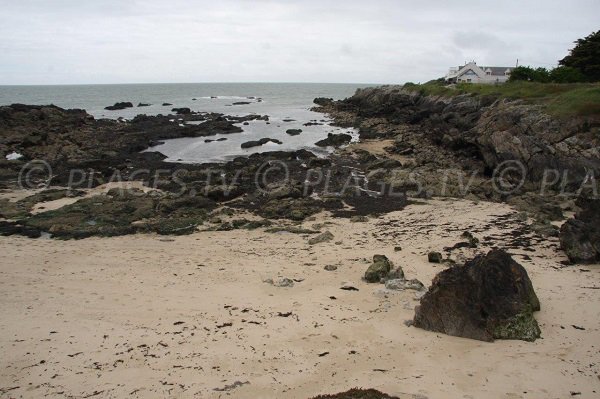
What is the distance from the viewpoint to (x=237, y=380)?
759 cm

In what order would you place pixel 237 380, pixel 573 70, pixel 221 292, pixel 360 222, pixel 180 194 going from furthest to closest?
pixel 573 70 → pixel 180 194 → pixel 360 222 → pixel 221 292 → pixel 237 380

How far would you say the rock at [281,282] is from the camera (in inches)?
476

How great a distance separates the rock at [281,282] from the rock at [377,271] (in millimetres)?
2269

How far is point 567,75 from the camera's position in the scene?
134 feet

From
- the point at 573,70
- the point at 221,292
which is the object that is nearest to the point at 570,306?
the point at 221,292

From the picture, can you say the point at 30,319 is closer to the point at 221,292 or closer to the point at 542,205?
the point at 221,292

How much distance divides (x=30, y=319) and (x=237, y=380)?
→ 6.14 metres
